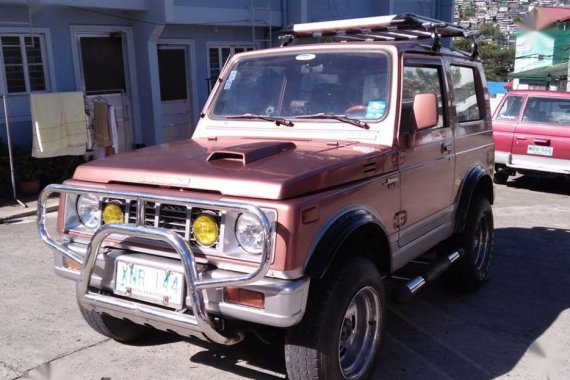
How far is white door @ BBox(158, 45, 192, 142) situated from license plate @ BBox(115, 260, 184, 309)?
988 centimetres

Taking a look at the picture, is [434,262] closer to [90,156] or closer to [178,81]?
[90,156]

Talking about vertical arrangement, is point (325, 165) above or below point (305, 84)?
below

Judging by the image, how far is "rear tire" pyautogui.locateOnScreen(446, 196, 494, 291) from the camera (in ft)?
15.8

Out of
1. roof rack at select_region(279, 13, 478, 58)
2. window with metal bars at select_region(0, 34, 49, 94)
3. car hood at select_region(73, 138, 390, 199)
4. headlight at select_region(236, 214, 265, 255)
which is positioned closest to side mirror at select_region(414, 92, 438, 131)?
car hood at select_region(73, 138, 390, 199)

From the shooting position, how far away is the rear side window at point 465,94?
472cm

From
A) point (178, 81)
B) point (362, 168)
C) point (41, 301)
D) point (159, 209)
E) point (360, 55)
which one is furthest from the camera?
point (178, 81)

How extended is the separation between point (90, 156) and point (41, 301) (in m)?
5.99

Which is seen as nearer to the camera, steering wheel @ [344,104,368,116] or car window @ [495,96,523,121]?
steering wheel @ [344,104,368,116]

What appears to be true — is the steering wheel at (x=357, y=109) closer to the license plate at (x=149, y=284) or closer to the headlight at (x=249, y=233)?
the headlight at (x=249, y=233)

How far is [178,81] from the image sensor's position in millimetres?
12977

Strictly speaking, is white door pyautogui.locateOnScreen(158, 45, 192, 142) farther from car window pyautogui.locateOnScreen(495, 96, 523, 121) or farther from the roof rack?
the roof rack

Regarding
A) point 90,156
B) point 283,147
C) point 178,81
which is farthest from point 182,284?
point 178,81

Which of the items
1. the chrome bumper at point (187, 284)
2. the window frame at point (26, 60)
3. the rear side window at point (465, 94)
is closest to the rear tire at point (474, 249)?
the rear side window at point (465, 94)

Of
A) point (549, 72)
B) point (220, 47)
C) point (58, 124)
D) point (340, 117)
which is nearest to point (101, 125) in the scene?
point (58, 124)
